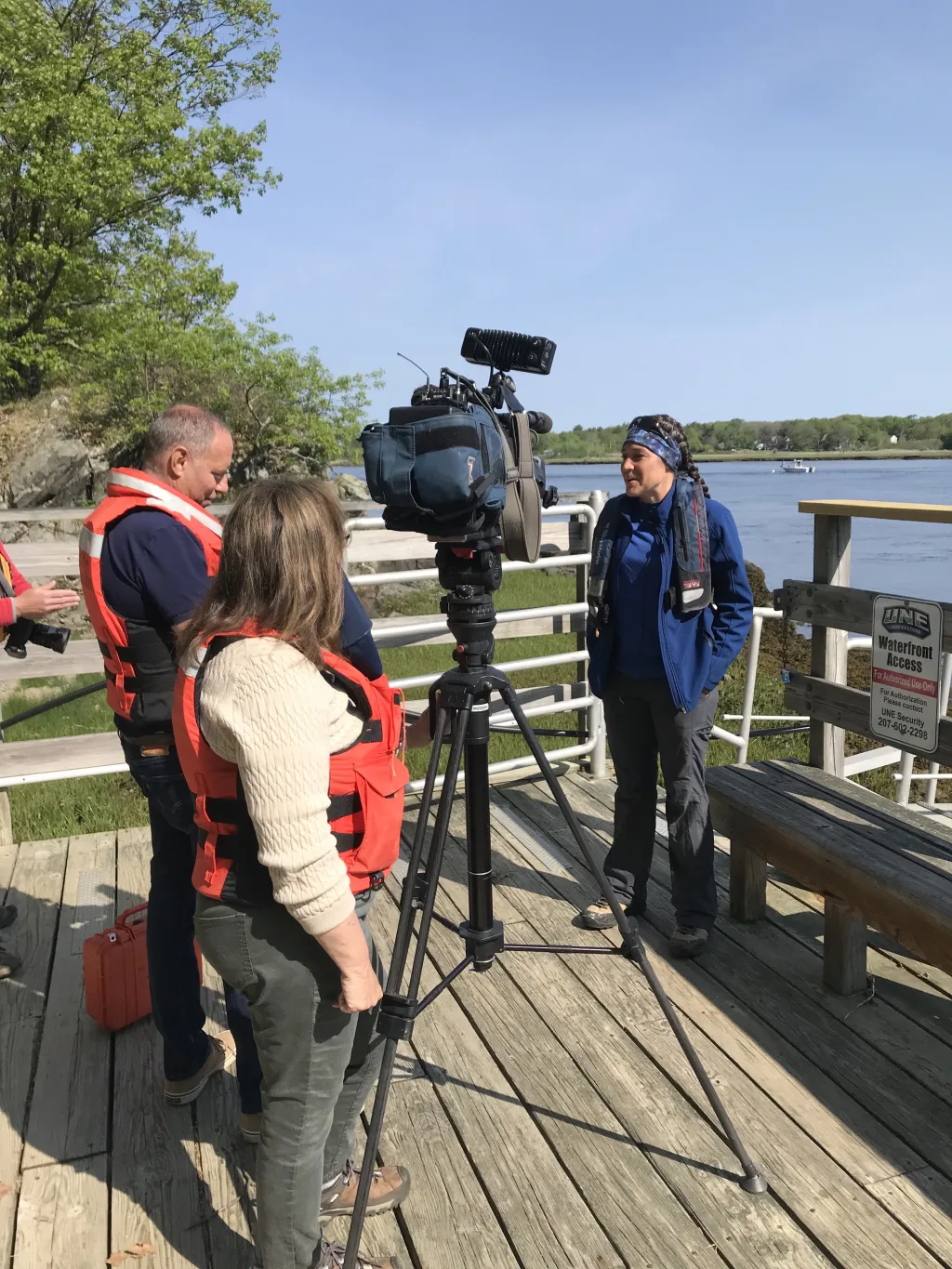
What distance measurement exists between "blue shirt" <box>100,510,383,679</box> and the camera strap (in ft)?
2.47

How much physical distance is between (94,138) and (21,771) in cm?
2085

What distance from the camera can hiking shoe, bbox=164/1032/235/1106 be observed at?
2561 millimetres

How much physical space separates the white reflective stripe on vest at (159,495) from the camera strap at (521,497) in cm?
78

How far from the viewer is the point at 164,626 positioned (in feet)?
7.59

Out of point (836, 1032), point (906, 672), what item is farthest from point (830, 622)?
point (836, 1032)

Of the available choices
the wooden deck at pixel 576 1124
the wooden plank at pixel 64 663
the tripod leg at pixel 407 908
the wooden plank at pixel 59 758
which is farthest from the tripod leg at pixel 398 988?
the wooden plank at pixel 64 663

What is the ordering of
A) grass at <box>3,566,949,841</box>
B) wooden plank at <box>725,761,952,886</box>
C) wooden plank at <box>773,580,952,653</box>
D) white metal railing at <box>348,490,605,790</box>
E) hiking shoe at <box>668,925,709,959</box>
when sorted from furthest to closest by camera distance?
grass at <box>3,566,949,841</box> → white metal railing at <box>348,490,605,790</box> → hiking shoe at <box>668,925,709,959</box> → wooden plank at <box>773,580,952,653</box> → wooden plank at <box>725,761,952,886</box>

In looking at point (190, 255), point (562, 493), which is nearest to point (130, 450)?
point (190, 255)

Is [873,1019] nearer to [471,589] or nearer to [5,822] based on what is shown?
[471,589]

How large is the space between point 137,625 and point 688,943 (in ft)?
7.00

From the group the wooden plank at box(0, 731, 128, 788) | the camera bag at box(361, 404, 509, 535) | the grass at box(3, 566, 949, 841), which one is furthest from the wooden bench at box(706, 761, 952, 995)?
the wooden plank at box(0, 731, 128, 788)

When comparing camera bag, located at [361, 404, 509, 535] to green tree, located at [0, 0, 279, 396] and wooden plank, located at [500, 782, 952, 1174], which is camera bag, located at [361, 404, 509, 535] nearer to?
wooden plank, located at [500, 782, 952, 1174]

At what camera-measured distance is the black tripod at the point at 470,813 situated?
2.04m

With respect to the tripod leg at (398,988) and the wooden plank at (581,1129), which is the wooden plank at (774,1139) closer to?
the wooden plank at (581,1129)
